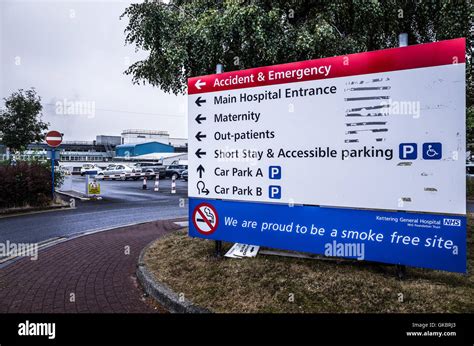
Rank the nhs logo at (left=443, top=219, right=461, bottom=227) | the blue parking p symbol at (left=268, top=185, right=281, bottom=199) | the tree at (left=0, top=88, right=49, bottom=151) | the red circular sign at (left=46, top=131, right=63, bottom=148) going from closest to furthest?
the nhs logo at (left=443, top=219, right=461, bottom=227)
the blue parking p symbol at (left=268, top=185, right=281, bottom=199)
the red circular sign at (left=46, top=131, right=63, bottom=148)
the tree at (left=0, top=88, right=49, bottom=151)

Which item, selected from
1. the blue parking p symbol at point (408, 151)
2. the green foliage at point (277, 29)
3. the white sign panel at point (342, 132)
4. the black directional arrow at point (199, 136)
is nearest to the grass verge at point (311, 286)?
the white sign panel at point (342, 132)

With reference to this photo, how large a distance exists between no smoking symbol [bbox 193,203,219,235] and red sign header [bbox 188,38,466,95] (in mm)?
1835

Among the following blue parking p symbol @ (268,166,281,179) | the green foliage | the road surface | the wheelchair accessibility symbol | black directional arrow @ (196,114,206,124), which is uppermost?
the green foliage

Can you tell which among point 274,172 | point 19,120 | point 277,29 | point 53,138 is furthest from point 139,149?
point 274,172

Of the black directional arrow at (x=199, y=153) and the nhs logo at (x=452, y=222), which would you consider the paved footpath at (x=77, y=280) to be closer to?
the black directional arrow at (x=199, y=153)

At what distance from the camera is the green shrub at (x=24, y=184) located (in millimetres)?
11359

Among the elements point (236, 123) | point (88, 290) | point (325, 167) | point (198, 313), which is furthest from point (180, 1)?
point (198, 313)

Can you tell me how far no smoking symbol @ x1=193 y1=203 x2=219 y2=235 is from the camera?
5.20 m

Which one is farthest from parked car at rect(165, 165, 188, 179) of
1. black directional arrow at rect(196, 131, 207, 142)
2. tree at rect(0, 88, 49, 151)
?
black directional arrow at rect(196, 131, 207, 142)

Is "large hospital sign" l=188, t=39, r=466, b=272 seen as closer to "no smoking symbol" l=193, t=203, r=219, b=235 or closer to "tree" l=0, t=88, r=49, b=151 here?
"no smoking symbol" l=193, t=203, r=219, b=235

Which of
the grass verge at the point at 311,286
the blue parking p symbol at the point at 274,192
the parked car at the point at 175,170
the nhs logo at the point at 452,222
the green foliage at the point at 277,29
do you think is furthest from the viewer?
the parked car at the point at 175,170

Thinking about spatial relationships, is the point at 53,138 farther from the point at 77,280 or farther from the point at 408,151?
the point at 408,151

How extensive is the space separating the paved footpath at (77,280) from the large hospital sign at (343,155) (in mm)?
1499

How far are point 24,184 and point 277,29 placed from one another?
402 inches
